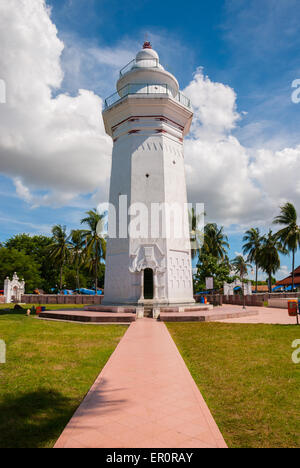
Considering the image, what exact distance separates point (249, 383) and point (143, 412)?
7.78 feet

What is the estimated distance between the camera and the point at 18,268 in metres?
44.5

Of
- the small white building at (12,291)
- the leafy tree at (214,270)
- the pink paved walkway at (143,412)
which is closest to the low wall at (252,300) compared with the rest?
the leafy tree at (214,270)

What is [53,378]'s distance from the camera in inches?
235

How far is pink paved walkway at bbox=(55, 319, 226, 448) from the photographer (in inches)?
140

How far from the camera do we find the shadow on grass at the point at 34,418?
360 centimetres

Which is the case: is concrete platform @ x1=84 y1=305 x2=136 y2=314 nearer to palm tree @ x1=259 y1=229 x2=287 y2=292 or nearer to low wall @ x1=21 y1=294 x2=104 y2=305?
low wall @ x1=21 y1=294 x2=104 y2=305

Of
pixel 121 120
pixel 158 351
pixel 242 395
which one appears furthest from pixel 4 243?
pixel 242 395

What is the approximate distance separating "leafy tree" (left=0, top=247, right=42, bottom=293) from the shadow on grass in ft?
138

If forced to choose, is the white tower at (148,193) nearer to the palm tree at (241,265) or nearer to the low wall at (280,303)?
the low wall at (280,303)

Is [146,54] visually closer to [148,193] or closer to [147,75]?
[147,75]

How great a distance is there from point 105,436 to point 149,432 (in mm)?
525

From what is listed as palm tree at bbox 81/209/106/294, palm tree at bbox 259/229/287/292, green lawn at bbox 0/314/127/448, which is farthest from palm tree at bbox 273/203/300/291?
green lawn at bbox 0/314/127/448
